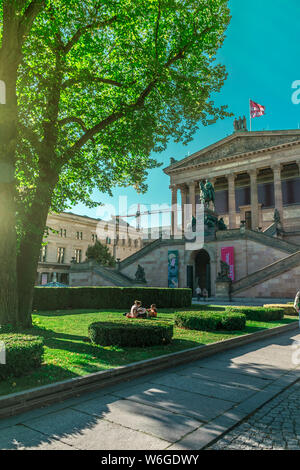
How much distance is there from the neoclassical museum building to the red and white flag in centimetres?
307

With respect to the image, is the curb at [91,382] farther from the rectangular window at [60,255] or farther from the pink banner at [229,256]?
the rectangular window at [60,255]

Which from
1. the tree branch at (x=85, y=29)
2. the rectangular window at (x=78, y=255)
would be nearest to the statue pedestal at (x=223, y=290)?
the tree branch at (x=85, y=29)

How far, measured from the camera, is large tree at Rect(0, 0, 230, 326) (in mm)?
10086

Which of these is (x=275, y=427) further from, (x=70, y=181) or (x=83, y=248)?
(x=83, y=248)

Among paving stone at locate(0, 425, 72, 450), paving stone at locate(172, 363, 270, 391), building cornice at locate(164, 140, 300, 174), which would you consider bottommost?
paving stone at locate(172, 363, 270, 391)

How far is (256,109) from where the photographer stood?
48375 millimetres

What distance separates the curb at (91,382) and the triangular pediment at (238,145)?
45131 mm

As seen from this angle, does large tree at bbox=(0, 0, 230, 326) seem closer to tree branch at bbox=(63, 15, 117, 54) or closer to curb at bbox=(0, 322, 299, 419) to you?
tree branch at bbox=(63, 15, 117, 54)

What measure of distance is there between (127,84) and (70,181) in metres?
5.32

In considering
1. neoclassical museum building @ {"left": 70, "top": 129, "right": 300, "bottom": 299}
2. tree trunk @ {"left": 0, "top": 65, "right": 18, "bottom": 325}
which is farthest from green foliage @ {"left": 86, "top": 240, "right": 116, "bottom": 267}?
tree trunk @ {"left": 0, "top": 65, "right": 18, "bottom": 325}

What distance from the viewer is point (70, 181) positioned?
1593cm

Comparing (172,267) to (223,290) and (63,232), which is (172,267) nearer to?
(223,290)

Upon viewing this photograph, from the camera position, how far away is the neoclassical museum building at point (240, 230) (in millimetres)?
30156

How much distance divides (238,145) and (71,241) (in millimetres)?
35866
